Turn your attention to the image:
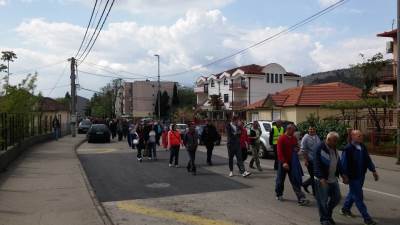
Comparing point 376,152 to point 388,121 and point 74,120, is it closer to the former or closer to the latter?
point 388,121

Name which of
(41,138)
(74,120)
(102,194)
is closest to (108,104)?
(74,120)

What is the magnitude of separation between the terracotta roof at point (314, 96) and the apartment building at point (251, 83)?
33703 mm

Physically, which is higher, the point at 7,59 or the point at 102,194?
the point at 7,59

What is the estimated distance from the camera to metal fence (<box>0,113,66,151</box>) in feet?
62.5

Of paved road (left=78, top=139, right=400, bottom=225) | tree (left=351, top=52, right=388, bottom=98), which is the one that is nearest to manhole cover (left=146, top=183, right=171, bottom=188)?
paved road (left=78, top=139, right=400, bottom=225)

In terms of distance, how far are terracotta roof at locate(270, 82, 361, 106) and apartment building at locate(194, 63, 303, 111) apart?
33.7 metres

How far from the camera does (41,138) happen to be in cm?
3538

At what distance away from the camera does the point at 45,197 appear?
12.1m

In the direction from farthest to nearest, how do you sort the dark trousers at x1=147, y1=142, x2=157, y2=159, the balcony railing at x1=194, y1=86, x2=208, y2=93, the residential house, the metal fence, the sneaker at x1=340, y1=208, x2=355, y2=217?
the balcony railing at x1=194, y1=86, x2=208, y2=93, the residential house, the dark trousers at x1=147, y1=142, x2=157, y2=159, the metal fence, the sneaker at x1=340, y1=208, x2=355, y2=217

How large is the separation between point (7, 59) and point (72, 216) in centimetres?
1864

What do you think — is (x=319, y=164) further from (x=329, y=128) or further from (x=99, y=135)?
(x=99, y=135)

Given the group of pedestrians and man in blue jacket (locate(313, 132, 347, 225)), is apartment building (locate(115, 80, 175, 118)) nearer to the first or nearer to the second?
the group of pedestrians

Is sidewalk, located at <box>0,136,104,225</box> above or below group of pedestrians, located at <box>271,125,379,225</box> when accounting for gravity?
below

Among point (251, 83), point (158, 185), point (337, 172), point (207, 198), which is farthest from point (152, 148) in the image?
point (251, 83)
